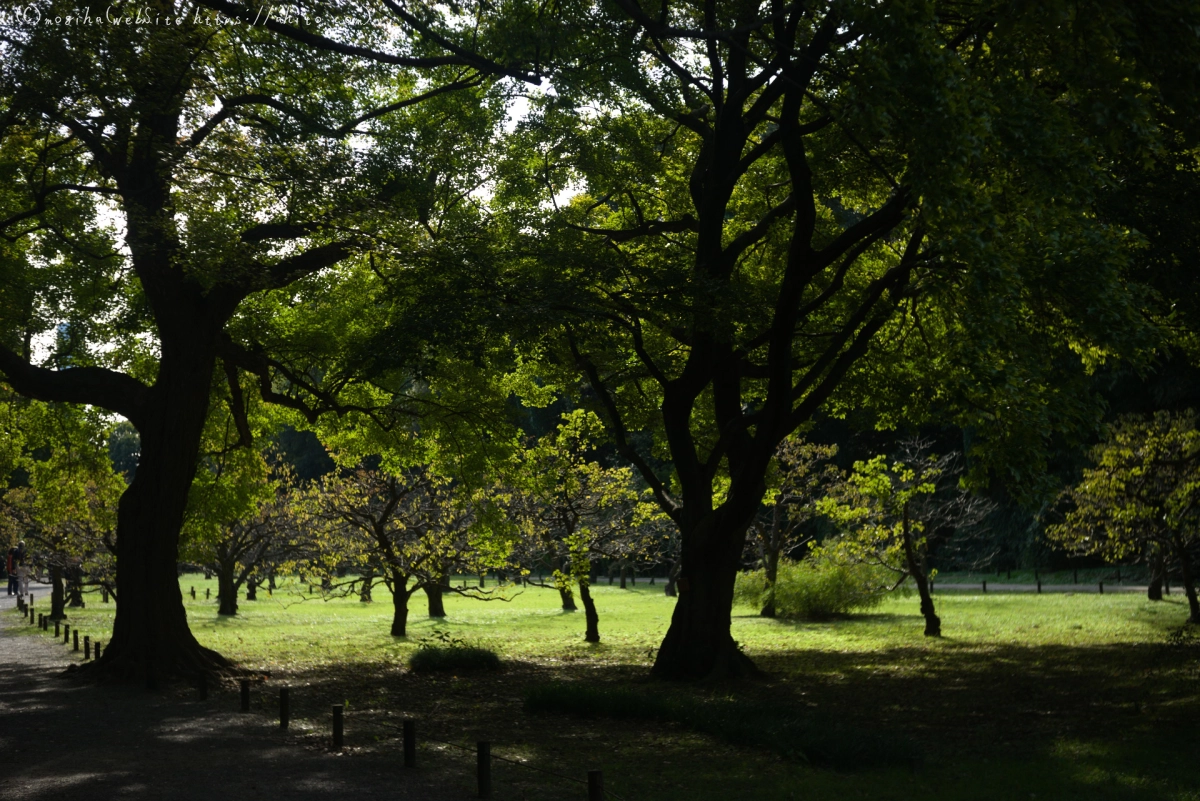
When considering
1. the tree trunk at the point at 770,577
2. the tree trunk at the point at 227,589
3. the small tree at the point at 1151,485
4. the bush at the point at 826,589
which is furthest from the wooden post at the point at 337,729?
the tree trunk at the point at 227,589

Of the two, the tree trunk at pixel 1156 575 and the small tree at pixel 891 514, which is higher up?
the small tree at pixel 891 514

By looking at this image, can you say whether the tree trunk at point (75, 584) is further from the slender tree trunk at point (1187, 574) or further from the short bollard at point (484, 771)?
the slender tree trunk at point (1187, 574)

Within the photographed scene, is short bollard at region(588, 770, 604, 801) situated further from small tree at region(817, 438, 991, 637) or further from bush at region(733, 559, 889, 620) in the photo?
bush at region(733, 559, 889, 620)

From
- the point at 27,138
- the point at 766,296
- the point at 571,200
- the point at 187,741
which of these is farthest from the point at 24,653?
the point at 766,296

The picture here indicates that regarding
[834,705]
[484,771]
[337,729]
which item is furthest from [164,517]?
[834,705]

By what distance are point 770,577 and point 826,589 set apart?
278 cm

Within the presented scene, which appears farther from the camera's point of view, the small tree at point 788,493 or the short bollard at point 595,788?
the small tree at point 788,493

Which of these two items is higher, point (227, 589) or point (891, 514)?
point (891, 514)

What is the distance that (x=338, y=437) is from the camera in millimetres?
24031

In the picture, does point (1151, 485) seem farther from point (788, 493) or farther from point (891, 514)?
point (788, 493)

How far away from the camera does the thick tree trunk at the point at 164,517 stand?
17.0m

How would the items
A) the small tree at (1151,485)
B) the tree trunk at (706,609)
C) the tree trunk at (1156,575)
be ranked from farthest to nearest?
the tree trunk at (1156,575) < the small tree at (1151,485) < the tree trunk at (706,609)

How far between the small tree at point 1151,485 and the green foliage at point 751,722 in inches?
513

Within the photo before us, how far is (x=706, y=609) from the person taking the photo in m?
17.4
